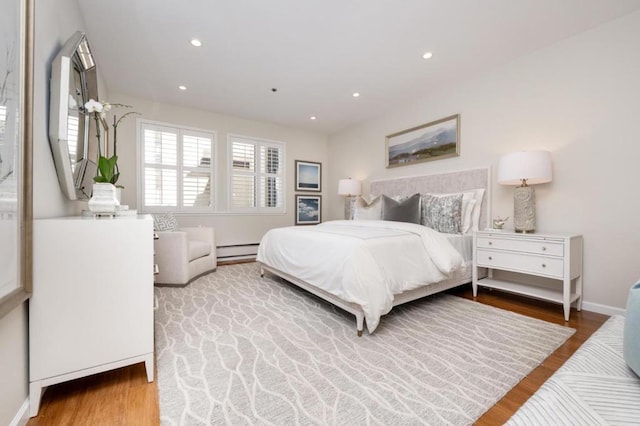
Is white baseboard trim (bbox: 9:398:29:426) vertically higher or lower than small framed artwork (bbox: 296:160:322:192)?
lower

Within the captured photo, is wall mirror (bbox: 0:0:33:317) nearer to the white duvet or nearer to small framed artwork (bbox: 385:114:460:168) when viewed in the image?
the white duvet

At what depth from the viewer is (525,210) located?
2576mm

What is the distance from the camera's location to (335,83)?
136 inches

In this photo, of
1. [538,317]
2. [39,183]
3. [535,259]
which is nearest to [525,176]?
[535,259]

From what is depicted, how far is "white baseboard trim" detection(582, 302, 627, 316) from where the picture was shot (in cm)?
225

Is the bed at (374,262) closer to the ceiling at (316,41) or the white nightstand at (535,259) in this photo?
the white nightstand at (535,259)

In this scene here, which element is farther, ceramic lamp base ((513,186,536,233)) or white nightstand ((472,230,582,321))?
ceramic lamp base ((513,186,536,233))

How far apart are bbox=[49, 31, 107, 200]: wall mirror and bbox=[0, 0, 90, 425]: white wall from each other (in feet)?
0.13

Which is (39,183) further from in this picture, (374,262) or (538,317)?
(538,317)

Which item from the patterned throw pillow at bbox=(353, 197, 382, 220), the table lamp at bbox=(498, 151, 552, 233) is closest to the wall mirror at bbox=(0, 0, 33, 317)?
the table lamp at bbox=(498, 151, 552, 233)

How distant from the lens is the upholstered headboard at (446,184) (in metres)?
3.12

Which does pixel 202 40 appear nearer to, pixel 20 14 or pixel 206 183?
pixel 20 14

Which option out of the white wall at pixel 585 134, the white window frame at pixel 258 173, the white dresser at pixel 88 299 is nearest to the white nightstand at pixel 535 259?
the white wall at pixel 585 134

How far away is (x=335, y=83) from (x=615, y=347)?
3.47 meters
